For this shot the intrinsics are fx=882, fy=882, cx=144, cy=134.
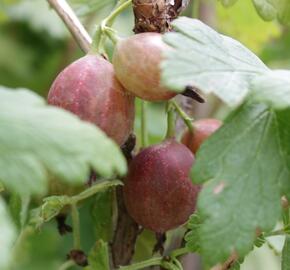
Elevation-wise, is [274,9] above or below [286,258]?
above

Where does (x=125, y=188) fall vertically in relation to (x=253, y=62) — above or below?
below

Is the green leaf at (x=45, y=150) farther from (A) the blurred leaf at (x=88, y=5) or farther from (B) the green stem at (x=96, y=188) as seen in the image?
(A) the blurred leaf at (x=88, y=5)

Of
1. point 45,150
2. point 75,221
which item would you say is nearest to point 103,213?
point 75,221

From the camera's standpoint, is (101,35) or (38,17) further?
(38,17)

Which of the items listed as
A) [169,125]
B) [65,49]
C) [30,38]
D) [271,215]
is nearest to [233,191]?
[271,215]

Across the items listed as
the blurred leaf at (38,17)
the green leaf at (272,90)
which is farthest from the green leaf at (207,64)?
the blurred leaf at (38,17)

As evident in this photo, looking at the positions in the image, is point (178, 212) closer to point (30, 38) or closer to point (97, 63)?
point (97, 63)

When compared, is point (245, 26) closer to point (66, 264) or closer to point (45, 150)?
point (66, 264)
